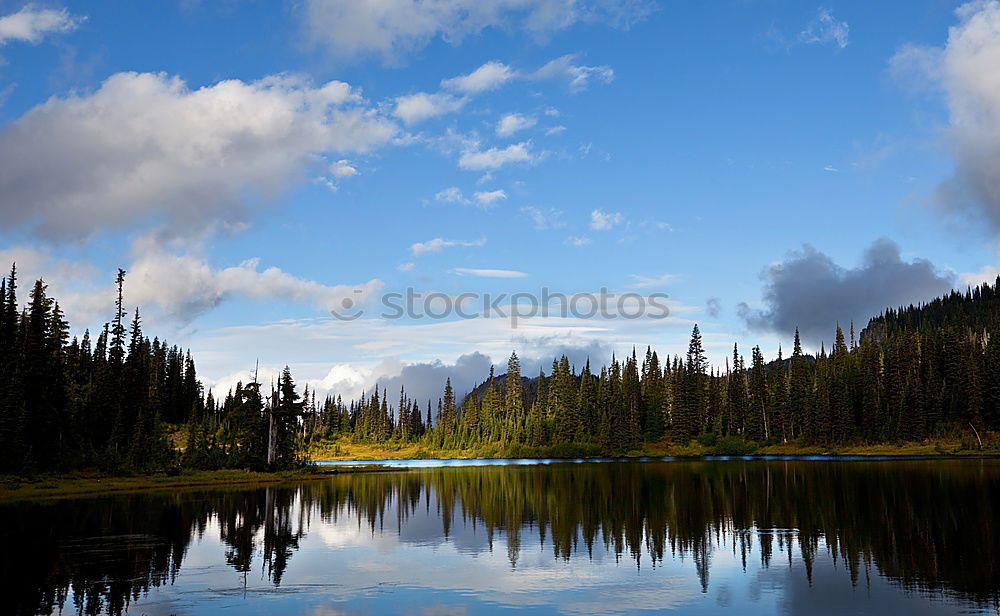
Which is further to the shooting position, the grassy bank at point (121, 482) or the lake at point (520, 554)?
the grassy bank at point (121, 482)

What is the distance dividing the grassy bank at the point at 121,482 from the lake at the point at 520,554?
7171 mm

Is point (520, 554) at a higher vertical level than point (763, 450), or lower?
higher

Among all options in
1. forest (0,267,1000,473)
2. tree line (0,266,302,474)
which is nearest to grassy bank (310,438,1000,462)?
forest (0,267,1000,473)

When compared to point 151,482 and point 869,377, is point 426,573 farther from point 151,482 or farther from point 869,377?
point 869,377

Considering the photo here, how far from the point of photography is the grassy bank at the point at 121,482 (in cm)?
7056

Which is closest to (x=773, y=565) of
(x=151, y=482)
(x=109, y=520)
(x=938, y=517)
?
(x=938, y=517)

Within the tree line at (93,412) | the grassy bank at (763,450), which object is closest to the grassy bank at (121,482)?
the tree line at (93,412)

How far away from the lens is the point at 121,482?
3214 inches

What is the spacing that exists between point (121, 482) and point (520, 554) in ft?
198

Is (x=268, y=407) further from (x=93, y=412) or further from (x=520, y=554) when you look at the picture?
(x=520, y=554)

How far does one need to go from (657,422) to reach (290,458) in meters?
111

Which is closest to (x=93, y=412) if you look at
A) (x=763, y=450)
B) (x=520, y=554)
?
(x=520, y=554)

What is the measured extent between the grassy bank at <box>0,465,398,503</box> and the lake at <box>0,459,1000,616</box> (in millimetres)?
7171

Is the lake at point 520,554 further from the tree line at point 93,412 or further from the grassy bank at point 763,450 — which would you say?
the grassy bank at point 763,450
